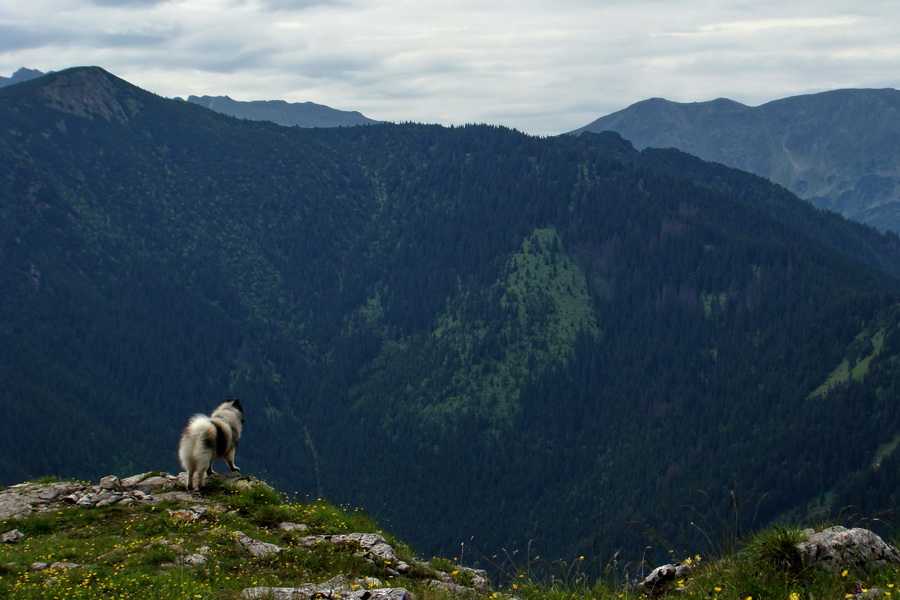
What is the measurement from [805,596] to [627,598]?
3.12 metres

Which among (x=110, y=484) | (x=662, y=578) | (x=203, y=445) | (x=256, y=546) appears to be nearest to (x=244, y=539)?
(x=256, y=546)

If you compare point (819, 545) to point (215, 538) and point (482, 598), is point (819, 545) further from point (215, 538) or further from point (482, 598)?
→ point (215, 538)

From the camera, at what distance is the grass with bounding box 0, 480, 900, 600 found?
39.3 feet

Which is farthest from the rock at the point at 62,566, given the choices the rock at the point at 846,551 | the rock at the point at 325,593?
the rock at the point at 846,551

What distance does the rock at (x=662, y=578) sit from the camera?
1385 cm

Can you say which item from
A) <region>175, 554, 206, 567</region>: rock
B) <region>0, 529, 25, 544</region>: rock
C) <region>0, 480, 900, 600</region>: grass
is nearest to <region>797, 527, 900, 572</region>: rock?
<region>0, 480, 900, 600</region>: grass

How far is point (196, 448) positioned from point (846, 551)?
56.6 ft

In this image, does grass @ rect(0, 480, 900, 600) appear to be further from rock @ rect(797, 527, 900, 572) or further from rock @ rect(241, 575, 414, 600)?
rock @ rect(241, 575, 414, 600)

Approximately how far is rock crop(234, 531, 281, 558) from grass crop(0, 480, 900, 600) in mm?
195

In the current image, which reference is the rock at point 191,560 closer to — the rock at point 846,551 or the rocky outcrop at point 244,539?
the rocky outcrop at point 244,539

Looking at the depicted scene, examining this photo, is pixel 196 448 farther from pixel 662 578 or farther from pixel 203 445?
pixel 662 578

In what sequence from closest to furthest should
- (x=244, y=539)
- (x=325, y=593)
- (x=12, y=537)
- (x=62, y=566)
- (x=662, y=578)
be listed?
(x=325, y=593), (x=662, y=578), (x=62, y=566), (x=244, y=539), (x=12, y=537)

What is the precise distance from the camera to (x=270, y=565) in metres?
15.6

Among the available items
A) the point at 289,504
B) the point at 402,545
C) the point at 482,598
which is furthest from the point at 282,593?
the point at 289,504
